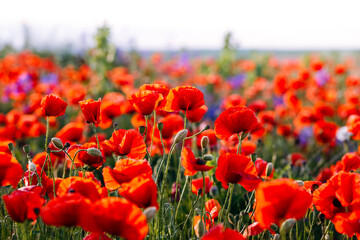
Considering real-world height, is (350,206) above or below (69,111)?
above

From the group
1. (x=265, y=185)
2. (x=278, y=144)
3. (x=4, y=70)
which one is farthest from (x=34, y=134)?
(x=4, y=70)

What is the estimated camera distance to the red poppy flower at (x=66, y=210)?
964 millimetres

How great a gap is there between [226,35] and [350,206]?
6112mm

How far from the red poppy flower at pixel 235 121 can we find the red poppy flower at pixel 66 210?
0.63 m

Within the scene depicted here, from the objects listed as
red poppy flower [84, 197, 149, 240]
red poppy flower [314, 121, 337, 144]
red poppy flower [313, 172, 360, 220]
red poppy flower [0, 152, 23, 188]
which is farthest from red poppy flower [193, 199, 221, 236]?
red poppy flower [314, 121, 337, 144]

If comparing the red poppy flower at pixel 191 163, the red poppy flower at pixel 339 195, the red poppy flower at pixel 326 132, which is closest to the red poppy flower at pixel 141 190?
the red poppy flower at pixel 191 163

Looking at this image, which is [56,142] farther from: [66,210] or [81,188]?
[66,210]

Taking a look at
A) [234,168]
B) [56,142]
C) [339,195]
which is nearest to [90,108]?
[56,142]

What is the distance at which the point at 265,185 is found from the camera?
0.98 meters

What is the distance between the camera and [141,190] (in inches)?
41.1

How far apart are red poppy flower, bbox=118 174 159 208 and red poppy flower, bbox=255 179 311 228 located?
0.29 m

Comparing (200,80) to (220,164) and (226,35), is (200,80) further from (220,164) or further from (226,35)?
(220,164)

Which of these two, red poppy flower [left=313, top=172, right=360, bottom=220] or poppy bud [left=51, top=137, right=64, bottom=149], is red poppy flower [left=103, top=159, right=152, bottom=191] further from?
red poppy flower [left=313, top=172, right=360, bottom=220]

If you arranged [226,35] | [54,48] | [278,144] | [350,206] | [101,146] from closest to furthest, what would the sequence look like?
1. [350,206]
2. [101,146]
3. [278,144]
4. [226,35]
5. [54,48]
